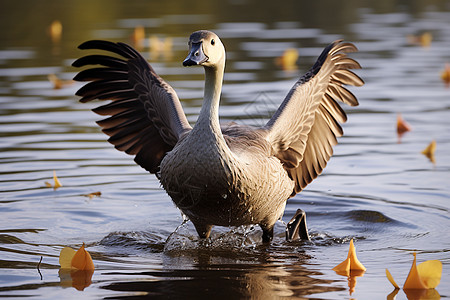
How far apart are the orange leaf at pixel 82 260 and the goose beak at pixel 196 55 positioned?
57.4 inches

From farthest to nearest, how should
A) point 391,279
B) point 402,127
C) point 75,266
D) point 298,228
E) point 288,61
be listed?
point 288,61 → point 402,127 → point 298,228 → point 75,266 → point 391,279

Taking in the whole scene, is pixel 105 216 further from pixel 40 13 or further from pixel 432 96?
pixel 40 13

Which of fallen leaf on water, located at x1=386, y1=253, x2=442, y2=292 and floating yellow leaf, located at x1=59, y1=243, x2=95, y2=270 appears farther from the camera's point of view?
floating yellow leaf, located at x1=59, y1=243, x2=95, y2=270

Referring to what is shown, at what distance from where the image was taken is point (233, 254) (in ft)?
20.3

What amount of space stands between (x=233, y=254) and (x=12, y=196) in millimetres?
2680

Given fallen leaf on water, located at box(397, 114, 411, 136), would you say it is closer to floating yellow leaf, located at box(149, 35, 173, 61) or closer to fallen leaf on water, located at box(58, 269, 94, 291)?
fallen leaf on water, located at box(58, 269, 94, 291)

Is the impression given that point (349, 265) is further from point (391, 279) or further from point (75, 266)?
point (75, 266)

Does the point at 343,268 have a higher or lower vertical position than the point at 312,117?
lower

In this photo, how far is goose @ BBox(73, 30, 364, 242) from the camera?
5.43 metres

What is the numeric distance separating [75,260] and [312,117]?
2654mm

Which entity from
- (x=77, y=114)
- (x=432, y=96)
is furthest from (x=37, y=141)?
(x=432, y=96)

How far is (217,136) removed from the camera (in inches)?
212

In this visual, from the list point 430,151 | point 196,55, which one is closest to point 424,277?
point 196,55

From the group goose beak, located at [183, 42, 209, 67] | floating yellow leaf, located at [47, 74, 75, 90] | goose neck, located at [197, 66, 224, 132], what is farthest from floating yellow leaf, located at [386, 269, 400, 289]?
floating yellow leaf, located at [47, 74, 75, 90]
